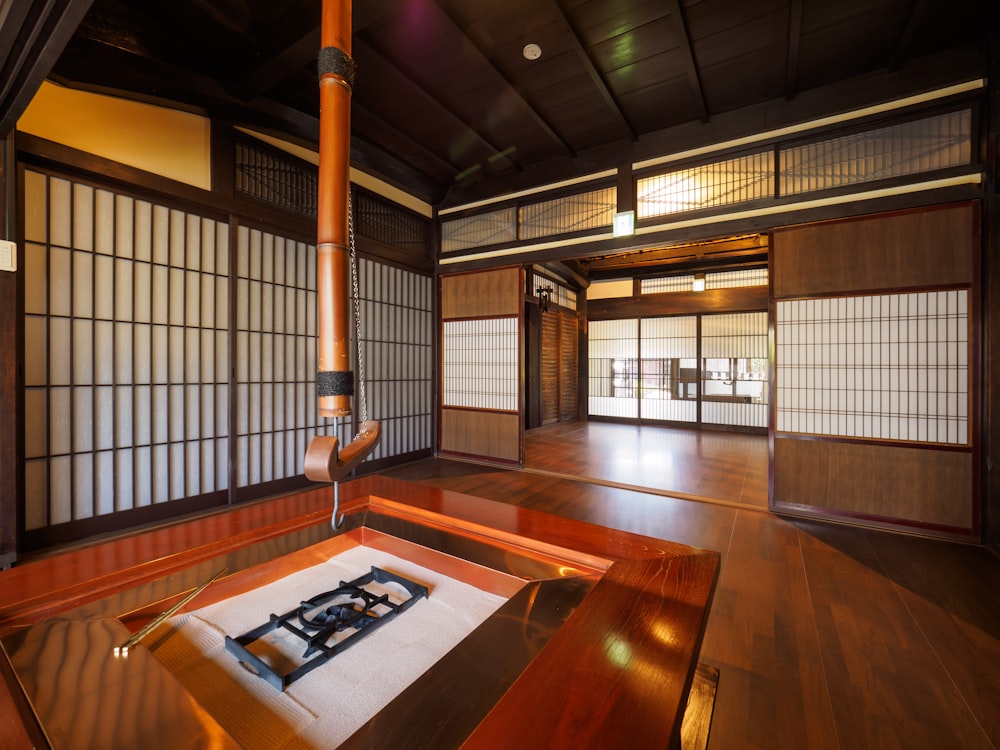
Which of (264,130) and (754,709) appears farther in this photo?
(264,130)

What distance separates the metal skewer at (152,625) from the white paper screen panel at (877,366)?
3800 mm

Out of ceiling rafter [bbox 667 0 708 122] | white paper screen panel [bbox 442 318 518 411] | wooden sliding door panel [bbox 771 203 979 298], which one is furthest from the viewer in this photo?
white paper screen panel [bbox 442 318 518 411]

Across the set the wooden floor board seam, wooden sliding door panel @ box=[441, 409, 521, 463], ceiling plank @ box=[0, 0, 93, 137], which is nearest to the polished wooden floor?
the wooden floor board seam

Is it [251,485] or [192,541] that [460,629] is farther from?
[251,485]

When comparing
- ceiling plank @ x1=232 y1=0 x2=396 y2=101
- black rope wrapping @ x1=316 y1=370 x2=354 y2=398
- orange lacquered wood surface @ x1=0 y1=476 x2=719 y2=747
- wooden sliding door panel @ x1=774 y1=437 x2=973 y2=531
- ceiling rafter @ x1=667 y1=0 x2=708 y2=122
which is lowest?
wooden sliding door panel @ x1=774 y1=437 x2=973 y2=531

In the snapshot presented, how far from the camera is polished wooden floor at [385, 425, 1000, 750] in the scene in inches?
54.5

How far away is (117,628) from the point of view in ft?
2.39

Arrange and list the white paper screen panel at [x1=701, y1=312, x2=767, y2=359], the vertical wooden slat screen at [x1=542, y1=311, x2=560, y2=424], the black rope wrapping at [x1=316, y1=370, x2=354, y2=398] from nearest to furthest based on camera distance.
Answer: the black rope wrapping at [x1=316, y1=370, x2=354, y2=398]
the white paper screen panel at [x1=701, y1=312, x2=767, y2=359]
the vertical wooden slat screen at [x1=542, y1=311, x2=560, y2=424]

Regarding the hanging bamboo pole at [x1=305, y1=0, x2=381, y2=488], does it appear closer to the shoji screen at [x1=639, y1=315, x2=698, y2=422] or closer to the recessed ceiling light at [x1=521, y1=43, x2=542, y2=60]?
the recessed ceiling light at [x1=521, y1=43, x2=542, y2=60]

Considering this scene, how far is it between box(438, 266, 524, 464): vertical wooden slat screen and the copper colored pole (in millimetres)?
3881

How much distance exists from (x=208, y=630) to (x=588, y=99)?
154 inches

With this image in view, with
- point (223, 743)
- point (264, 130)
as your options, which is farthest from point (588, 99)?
point (223, 743)

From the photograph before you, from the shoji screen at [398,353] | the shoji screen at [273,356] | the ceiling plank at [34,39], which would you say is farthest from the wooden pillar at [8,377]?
the shoji screen at [398,353]

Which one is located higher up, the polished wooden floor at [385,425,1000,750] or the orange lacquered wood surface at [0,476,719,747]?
the orange lacquered wood surface at [0,476,719,747]
